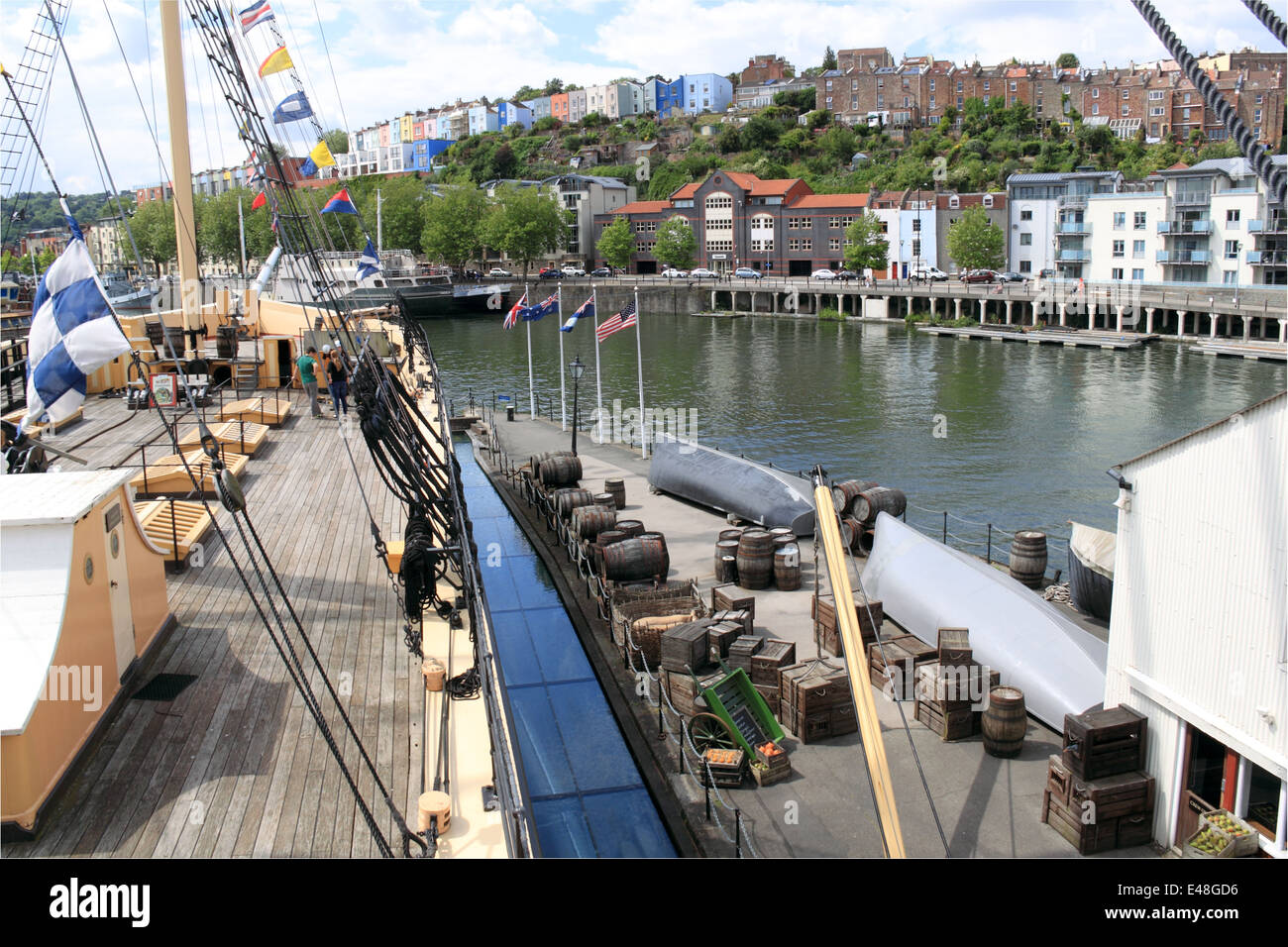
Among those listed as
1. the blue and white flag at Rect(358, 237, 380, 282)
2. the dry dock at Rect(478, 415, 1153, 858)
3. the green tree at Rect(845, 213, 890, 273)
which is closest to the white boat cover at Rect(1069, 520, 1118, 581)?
the dry dock at Rect(478, 415, 1153, 858)

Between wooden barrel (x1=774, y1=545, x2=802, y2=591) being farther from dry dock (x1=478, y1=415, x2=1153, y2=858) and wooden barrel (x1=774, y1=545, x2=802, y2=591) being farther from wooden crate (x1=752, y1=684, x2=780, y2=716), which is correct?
wooden crate (x1=752, y1=684, x2=780, y2=716)

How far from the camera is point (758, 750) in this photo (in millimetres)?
11656

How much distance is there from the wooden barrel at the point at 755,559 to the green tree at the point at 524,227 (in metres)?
94.8

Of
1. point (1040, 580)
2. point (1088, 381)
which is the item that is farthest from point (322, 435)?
point (1088, 381)

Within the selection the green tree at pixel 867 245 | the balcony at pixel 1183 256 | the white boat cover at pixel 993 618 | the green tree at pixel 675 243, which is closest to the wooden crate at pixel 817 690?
the white boat cover at pixel 993 618

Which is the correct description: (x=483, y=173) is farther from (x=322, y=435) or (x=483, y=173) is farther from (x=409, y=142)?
(x=322, y=435)

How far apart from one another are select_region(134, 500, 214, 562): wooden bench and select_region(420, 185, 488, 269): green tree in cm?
10451

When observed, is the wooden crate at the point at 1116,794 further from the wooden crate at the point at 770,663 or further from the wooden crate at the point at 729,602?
the wooden crate at the point at 729,602

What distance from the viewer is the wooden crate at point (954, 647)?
12758 millimetres

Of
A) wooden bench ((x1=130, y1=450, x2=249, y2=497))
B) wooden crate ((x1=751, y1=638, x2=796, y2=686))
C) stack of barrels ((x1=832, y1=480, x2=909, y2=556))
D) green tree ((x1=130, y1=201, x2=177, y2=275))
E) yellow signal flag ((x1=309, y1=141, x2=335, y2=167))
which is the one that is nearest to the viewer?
wooden crate ((x1=751, y1=638, x2=796, y2=686))

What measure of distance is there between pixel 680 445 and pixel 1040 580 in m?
9.46

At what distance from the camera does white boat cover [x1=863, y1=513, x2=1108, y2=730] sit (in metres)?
12.5

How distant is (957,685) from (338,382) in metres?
14.3

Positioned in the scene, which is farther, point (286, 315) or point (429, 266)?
point (429, 266)
